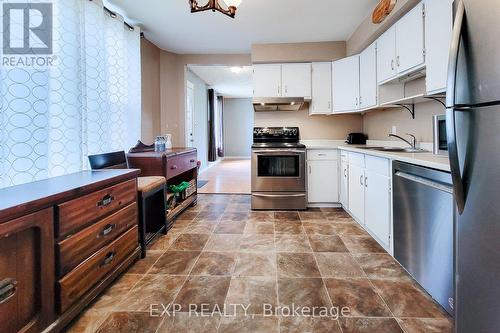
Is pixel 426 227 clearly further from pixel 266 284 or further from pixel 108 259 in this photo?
pixel 108 259

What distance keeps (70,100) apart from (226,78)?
542 cm

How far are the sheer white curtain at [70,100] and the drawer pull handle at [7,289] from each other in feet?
3.08

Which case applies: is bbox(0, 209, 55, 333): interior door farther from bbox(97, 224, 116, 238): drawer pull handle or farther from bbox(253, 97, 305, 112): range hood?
bbox(253, 97, 305, 112): range hood

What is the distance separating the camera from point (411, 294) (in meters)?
1.69

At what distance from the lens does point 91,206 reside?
1.56 metres

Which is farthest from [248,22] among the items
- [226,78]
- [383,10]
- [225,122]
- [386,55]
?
[225,122]

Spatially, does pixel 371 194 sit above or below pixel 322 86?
below

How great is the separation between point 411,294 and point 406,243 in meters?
0.34

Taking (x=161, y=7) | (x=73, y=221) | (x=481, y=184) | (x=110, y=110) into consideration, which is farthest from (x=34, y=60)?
(x=481, y=184)

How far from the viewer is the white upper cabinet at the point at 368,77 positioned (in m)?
3.05

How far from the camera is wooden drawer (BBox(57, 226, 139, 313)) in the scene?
4.45 ft

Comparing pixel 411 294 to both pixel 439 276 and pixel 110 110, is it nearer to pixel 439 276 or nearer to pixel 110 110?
pixel 439 276

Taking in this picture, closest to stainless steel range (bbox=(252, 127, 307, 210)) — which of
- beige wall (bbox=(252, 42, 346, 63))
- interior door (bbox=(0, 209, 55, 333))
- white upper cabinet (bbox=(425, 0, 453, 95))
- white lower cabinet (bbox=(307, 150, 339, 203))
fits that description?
white lower cabinet (bbox=(307, 150, 339, 203))

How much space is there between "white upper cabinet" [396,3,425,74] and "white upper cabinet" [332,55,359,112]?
3.42 feet
